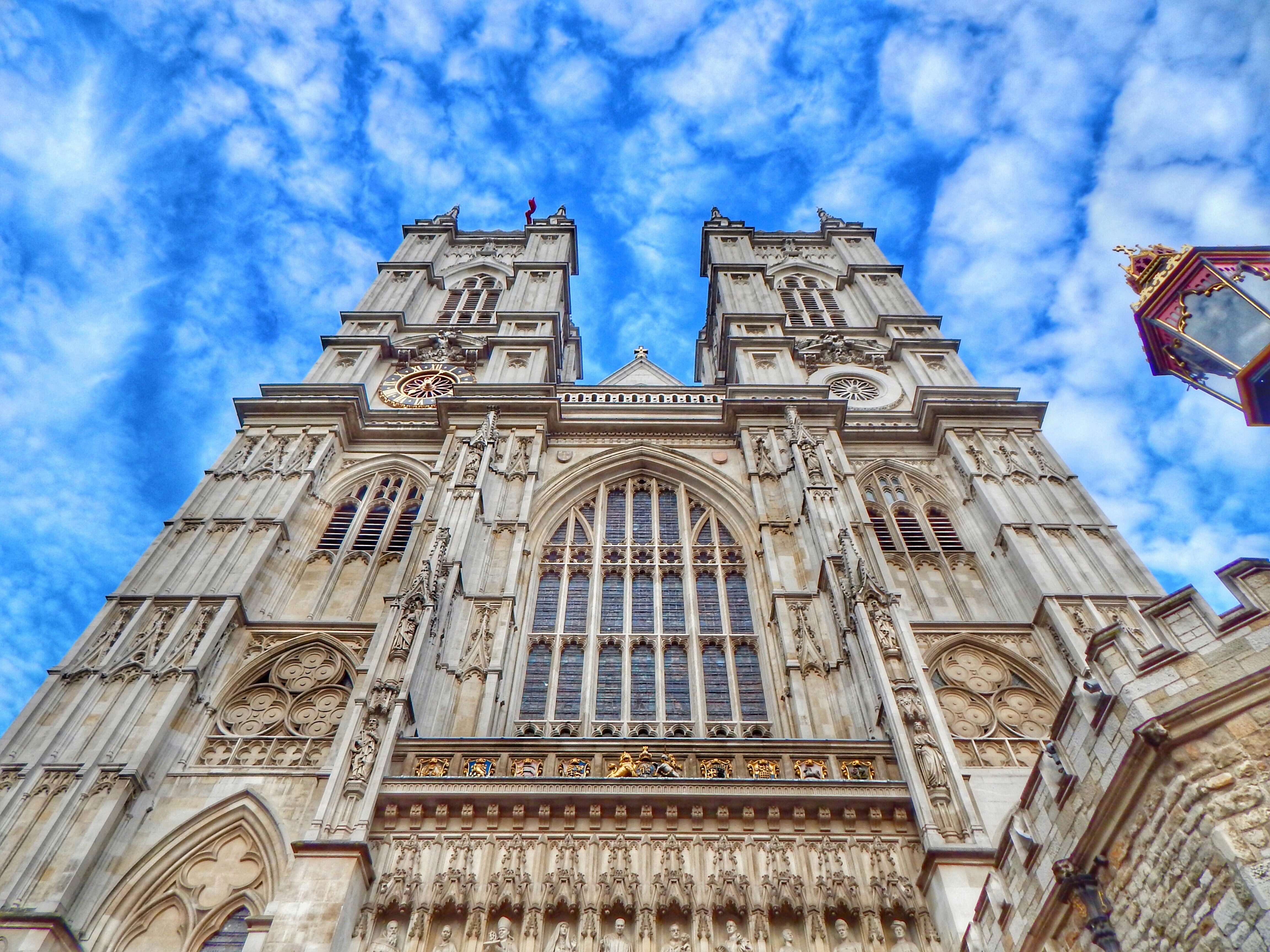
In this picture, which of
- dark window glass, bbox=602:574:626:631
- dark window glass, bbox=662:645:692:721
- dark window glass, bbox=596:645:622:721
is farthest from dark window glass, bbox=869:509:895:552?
dark window glass, bbox=596:645:622:721

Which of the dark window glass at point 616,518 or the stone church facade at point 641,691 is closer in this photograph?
the stone church facade at point 641,691

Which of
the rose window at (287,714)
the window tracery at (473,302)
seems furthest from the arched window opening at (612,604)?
the window tracery at (473,302)

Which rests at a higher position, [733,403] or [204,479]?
[733,403]

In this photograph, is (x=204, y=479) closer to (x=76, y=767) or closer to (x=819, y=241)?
(x=76, y=767)

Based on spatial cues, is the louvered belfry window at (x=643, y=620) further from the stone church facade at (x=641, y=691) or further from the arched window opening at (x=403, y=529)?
the arched window opening at (x=403, y=529)

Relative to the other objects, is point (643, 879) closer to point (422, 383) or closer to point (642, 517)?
point (642, 517)

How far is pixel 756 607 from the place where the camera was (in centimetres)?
1919

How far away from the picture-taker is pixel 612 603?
64.9ft

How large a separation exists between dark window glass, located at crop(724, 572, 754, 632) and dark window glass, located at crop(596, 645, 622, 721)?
8.36 ft

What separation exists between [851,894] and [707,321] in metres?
28.6

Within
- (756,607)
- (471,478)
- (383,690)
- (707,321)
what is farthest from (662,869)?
(707,321)

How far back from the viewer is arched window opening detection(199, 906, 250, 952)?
12430 millimetres

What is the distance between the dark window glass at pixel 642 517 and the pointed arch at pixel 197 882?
10.4 m

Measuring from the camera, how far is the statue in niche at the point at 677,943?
10961 millimetres
